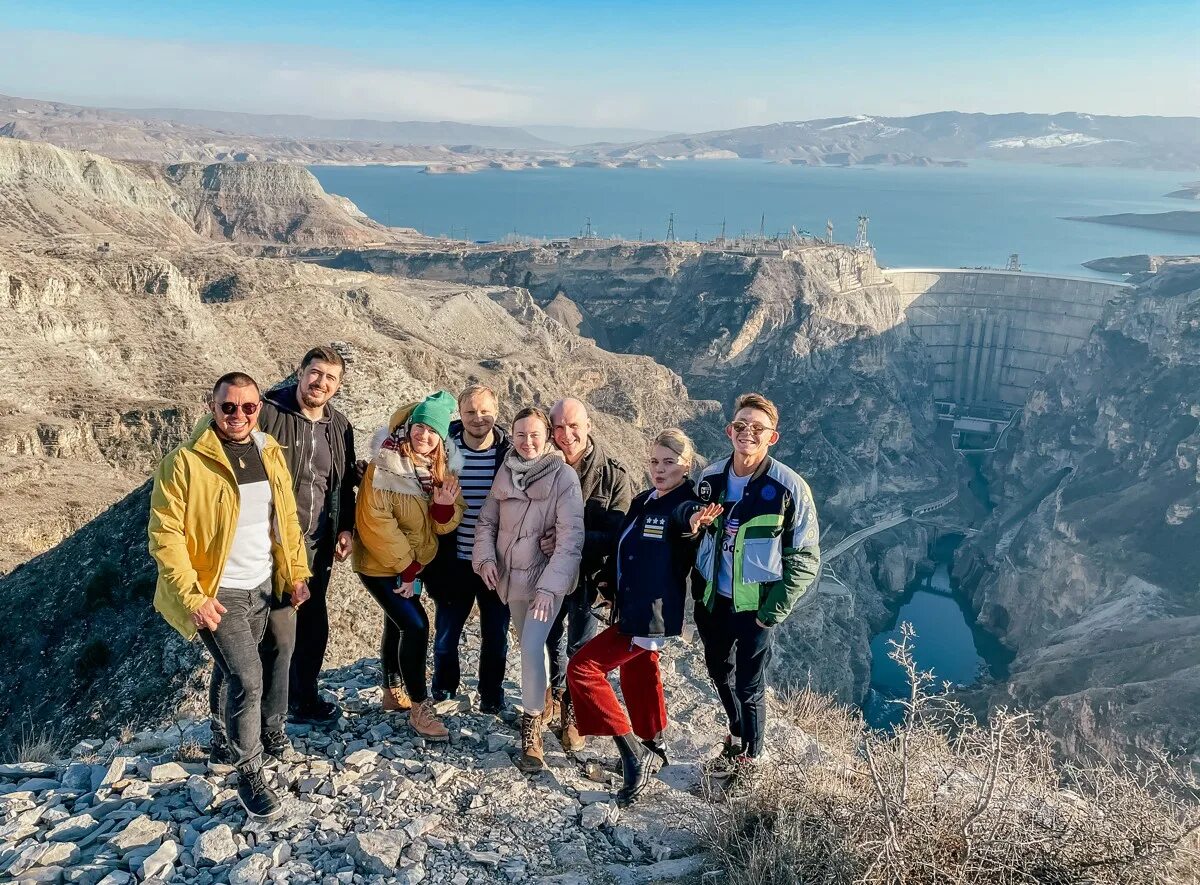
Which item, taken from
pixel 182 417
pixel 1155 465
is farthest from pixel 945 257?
pixel 182 417

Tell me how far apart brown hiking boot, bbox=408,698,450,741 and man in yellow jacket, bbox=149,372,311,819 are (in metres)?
1.09

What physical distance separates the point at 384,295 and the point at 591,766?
34562mm

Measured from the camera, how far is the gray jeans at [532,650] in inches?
208

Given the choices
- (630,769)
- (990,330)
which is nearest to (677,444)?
(630,769)

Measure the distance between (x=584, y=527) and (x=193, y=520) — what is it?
2255 mm

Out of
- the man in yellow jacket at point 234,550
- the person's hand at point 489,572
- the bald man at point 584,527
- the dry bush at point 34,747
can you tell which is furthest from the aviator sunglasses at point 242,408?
the dry bush at point 34,747

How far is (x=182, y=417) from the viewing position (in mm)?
19500

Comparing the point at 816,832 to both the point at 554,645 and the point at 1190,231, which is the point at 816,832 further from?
the point at 1190,231

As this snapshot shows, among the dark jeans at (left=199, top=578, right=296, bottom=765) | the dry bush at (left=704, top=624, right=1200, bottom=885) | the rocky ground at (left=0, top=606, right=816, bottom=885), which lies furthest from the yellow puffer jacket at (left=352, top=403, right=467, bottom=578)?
the dry bush at (left=704, top=624, right=1200, bottom=885)

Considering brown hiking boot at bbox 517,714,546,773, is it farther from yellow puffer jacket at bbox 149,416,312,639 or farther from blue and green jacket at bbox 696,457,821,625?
yellow puffer jacket at bbox 149,416,312,639

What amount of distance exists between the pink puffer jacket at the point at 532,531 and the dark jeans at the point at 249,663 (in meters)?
1.23

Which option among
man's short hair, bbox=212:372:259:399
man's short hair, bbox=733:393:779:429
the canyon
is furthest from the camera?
the canyon

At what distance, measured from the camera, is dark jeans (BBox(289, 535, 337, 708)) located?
5574 millimetres

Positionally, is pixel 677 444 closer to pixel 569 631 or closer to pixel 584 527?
pixel 584 527
